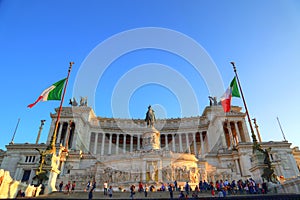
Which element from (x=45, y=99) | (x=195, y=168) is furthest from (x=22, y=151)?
(x=195, y=168)

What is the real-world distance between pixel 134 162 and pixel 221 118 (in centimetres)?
2955

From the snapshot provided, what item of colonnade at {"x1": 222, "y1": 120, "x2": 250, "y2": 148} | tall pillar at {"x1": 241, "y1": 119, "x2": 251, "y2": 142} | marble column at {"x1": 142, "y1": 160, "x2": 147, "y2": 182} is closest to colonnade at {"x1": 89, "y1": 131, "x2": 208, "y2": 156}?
colonnade at {"x1": 222, "y1": 120, "x2": 250, "y2": 148}

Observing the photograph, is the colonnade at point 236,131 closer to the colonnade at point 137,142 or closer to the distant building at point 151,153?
the distant building at point 151,153

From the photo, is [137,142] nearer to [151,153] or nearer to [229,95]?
[151,153]

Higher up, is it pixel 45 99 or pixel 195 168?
pixel 45 99

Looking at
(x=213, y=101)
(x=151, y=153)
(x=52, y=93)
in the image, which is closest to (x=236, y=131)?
(x=213, y=101)

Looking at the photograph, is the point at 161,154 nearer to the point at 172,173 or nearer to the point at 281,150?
the point at 172,173

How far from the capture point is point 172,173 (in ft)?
90.6

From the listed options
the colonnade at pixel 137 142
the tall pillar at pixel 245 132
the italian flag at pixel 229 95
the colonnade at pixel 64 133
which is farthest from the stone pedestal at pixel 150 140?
the tall pillar at pixel 245 132

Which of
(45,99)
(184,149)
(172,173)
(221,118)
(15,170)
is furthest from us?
(184,149)

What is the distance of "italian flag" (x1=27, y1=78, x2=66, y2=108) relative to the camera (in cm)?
1800

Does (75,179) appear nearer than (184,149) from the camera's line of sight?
Yes

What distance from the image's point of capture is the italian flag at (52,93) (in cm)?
1800

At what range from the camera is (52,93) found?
61.1ft
